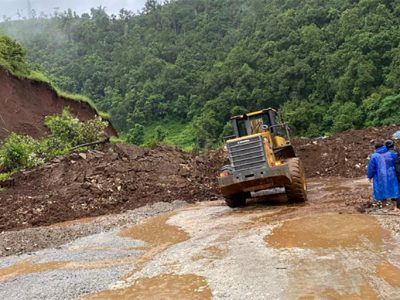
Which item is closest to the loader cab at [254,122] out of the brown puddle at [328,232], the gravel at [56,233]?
the gravel at [56,233]

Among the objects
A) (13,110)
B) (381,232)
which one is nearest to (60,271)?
(381,232)

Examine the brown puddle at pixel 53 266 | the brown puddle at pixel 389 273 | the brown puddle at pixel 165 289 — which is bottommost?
the brown puddle at pixel 389 273

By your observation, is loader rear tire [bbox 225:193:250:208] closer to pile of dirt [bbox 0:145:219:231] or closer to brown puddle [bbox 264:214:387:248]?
pile of dirt [bbox 0:145:219:231]

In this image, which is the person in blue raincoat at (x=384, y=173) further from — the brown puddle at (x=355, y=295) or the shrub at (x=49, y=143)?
the shrub at (x=49, y=143)

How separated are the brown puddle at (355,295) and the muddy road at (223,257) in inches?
0.5

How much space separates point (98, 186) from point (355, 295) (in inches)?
519

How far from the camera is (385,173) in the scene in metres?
10.3

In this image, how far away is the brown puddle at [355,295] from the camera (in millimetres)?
5672

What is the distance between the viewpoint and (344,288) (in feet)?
19.7

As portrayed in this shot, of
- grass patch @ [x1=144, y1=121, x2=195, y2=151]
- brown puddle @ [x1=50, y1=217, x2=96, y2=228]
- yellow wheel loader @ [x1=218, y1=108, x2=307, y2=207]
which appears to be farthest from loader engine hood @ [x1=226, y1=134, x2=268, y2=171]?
grass patch @ [x1=144, y1=121, x2=195, y2=151]

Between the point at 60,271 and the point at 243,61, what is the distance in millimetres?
61134

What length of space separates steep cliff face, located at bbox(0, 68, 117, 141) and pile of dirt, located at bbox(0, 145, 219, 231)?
7172mm

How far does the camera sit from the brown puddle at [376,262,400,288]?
6.08 m

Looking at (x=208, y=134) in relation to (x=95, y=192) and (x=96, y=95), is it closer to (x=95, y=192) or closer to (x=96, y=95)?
(x=96, y=95)
